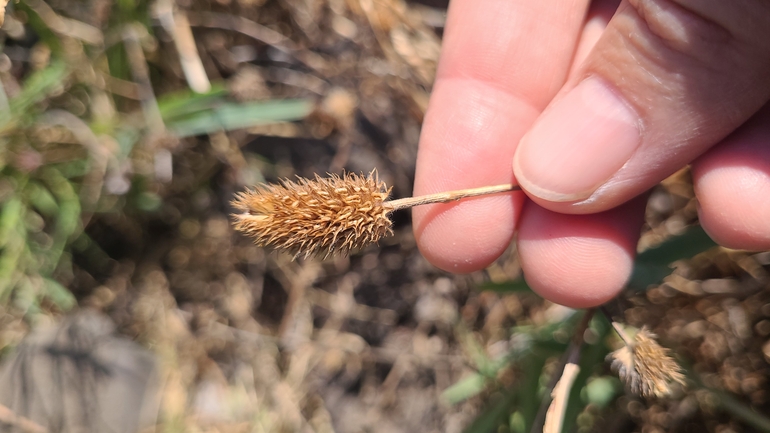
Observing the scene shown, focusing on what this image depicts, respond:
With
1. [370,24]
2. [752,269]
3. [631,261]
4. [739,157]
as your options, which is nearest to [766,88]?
[739,157]

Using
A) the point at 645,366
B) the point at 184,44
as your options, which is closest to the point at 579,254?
the point at 645,366

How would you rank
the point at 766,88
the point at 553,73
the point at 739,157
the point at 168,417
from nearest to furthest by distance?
the point at 766,88 → the point at 739,157 → the point at 553,73 → the point at 168,417

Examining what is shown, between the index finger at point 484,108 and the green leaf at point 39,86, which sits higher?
the index finger at point 484,108

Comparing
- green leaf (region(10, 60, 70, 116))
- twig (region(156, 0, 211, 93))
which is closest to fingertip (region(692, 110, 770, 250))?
twig (region(156, 0, 211, 93))

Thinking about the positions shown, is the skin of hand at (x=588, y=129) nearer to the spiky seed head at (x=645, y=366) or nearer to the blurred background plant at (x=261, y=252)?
the spiky seed head at (x=645, y=366)

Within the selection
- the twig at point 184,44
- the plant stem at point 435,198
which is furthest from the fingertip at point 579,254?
the twig at point 184,44

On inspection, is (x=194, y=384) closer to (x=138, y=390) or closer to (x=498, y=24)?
(x=138, y=390)

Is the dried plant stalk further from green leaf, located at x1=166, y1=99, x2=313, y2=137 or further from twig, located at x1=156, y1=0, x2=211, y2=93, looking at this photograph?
twig, located at x1=156, y1=0, x2=211, y2=93
